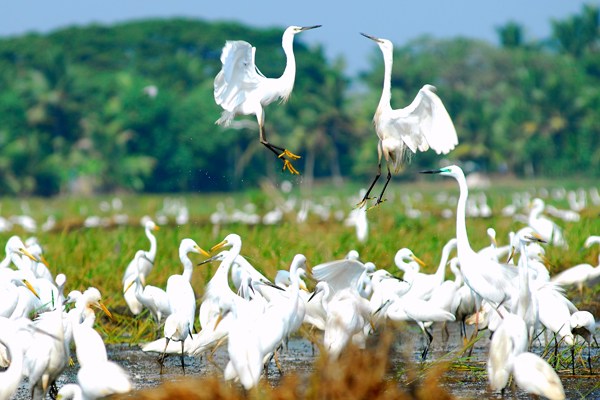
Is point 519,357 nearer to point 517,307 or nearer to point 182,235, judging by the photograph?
point 517,307

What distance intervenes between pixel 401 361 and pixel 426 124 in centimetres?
186

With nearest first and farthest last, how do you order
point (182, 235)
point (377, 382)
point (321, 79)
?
point (377, 382), point (182, 235), point (321, 79)

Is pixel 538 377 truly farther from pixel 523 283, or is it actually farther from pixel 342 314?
pixel 342 314

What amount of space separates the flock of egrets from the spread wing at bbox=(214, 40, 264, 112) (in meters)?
0.01

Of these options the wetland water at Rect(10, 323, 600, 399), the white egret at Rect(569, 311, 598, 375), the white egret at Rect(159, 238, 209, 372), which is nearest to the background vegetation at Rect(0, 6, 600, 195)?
the wetland water at Rect(10, 323, 600, 399)

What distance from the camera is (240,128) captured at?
4191 cm

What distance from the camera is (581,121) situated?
4725 centimetres

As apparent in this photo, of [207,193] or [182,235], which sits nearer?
[182,235]

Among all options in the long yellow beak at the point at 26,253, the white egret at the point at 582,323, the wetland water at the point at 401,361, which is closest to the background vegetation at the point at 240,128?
the long yellow beak at the point at 26,253

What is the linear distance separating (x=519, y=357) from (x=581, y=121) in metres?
43.1

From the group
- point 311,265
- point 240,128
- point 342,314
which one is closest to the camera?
point 342,314

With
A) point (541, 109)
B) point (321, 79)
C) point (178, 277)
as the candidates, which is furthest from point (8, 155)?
point (178, 277)

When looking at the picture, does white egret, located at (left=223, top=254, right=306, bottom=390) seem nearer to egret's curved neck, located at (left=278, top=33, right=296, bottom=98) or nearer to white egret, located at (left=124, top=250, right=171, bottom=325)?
white egret, located at (left=124, top=250, right=171, bottom=325)

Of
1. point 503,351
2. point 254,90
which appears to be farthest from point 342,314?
point 254,90
